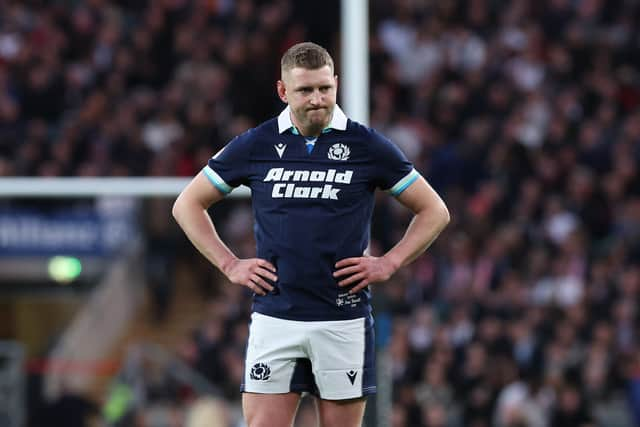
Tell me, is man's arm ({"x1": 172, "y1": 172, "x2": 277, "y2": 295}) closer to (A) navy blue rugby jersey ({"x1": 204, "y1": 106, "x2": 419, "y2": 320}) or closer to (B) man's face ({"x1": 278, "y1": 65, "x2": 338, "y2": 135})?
(A) navy blue rugby jersey ({"x1": 204, "y1": 106, "x2": 419, "y2": 320})

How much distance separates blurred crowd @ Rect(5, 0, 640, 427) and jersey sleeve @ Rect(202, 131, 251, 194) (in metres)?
3.97

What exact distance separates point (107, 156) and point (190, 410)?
2.11 meters

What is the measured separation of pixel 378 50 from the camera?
1352cm

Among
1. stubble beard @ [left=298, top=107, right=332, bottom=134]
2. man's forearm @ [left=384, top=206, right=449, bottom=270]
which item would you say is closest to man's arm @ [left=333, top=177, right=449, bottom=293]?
man's forearm @ [left=384, top=206, right=449, bottom=270]

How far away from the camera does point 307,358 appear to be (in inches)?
173

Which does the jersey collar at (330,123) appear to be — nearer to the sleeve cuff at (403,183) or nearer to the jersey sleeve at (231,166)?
the jersey sleeve at (231,166)

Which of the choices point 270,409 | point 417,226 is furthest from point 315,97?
point 270,409

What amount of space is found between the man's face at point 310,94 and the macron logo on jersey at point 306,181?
0.51ft

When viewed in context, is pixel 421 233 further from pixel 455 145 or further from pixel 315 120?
pixel 455 145

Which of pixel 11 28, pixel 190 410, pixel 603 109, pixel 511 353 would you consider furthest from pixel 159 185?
pixel 603 109

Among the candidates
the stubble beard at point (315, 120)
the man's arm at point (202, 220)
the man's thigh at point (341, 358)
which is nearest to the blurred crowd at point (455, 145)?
the man's arm at point (202, 220)

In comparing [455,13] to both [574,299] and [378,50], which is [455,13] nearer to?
[378,50]

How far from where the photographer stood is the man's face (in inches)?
167

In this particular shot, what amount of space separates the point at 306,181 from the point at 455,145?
27.0ft
